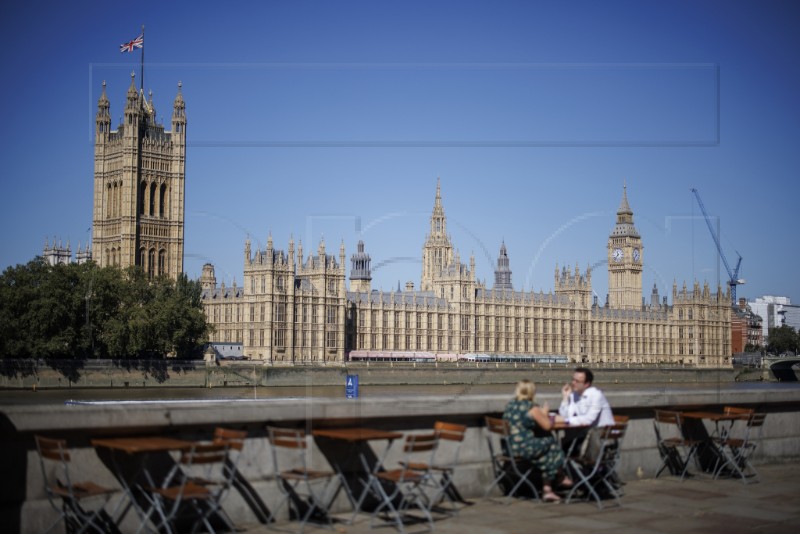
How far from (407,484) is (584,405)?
2.23 m

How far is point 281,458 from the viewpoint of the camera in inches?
412

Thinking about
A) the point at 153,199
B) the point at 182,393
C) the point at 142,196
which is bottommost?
the point at 182,393

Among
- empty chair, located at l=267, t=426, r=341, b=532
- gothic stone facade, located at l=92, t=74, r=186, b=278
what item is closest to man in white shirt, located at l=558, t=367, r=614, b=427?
empty chair, located at l=267, t=426, r=341, b=532

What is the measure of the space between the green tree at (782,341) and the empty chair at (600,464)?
560 feet

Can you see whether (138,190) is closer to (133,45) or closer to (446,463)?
(133,45)

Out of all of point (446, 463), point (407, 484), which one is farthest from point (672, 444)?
point (407, 484)

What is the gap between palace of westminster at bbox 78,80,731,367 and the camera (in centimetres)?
8912

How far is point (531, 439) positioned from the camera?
1121cm

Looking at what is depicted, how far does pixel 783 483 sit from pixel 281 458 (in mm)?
6588

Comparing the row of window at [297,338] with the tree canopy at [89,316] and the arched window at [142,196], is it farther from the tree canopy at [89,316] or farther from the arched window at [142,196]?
the arched window at [142,196]

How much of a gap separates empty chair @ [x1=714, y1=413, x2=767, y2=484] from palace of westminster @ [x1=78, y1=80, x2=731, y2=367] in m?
59.9

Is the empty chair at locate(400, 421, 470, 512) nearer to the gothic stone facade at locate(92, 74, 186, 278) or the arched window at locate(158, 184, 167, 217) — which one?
the gothic stone facade at locate(92, 74, 186, 278)

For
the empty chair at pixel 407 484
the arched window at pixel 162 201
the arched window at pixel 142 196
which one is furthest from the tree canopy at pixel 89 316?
the empty chair at pixel 407 484

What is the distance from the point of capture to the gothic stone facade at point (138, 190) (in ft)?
316
